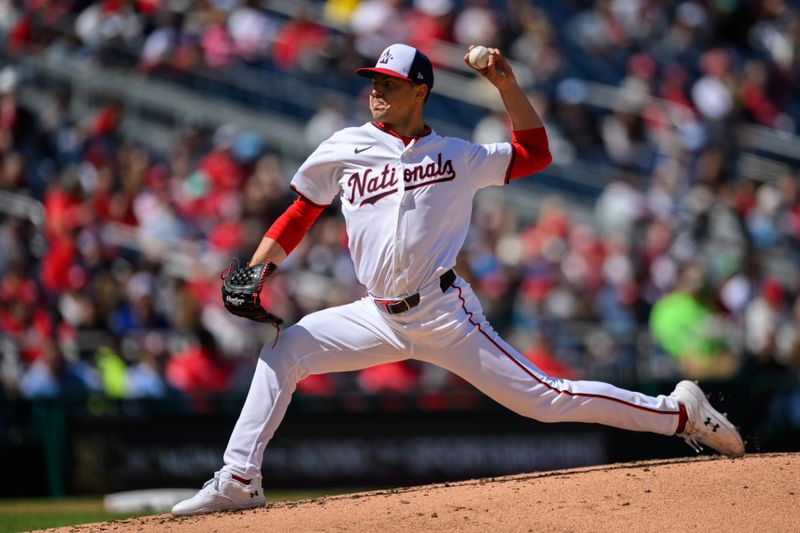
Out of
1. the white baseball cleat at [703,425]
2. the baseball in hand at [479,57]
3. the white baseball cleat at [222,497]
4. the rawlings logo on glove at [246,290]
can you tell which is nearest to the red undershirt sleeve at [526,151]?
the baseball in hand at [479,57]

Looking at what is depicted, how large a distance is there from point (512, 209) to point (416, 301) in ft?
26.4

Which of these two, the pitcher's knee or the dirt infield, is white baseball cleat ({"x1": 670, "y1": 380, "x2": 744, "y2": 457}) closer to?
the dirt infield

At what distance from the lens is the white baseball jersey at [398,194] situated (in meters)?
5.75

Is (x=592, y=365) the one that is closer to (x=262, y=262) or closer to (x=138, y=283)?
(x=138, y=283)

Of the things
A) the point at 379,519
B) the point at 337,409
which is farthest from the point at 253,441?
the point at 337,409

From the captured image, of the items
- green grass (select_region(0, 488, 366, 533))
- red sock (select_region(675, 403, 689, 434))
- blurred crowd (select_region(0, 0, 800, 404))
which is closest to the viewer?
red sock (select_region(675, 403, 689, 434))

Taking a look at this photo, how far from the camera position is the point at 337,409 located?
35.4ft

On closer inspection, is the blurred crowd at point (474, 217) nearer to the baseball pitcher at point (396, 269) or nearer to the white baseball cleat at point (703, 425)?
the white baseball cleat at point (703, 425)

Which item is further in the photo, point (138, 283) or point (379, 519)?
point (138, 283)

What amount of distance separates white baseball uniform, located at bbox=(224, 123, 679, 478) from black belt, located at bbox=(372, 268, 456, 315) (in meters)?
0.02

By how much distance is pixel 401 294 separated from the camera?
5.80 meters

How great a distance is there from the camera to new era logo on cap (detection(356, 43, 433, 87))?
5797mm

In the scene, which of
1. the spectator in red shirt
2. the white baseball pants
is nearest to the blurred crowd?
the spectator in red shirt

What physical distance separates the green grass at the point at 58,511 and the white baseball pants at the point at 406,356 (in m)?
2.14
